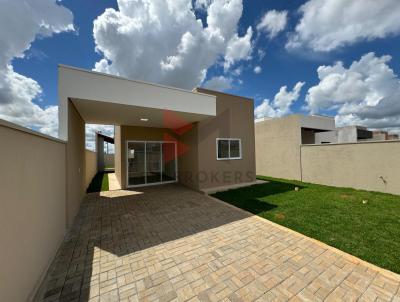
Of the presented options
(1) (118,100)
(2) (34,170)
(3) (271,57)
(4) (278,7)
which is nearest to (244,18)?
(4) (278,7)

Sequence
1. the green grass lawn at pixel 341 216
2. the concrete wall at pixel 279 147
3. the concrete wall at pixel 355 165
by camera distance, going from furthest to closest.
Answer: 1. the concrete wall at pixel 279 147
2. the concrete wall at pixel 355 165
3. the green grass lawn at pixel 341 216

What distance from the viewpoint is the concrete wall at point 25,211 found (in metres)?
1.87

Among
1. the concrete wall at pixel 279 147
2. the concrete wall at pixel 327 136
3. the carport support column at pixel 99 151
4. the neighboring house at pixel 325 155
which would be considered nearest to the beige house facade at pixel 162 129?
the concrete wall at pixel 279 147

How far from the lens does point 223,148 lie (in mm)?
8977

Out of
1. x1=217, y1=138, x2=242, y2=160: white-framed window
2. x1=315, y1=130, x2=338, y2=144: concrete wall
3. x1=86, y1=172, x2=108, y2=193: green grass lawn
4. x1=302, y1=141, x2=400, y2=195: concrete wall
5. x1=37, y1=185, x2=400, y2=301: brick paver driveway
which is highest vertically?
x1=315, y1=130, x2=338, y2=144: concrete wall

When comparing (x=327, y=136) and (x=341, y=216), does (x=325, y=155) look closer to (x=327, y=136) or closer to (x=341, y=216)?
(x=327, y=136)

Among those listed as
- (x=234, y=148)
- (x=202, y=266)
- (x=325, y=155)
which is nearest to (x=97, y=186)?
(x=234, y=148)

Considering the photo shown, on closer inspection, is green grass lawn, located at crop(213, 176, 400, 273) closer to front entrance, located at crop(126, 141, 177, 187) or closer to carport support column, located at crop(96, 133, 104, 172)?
front entrance, located at crop(126, 141, 177, 187)

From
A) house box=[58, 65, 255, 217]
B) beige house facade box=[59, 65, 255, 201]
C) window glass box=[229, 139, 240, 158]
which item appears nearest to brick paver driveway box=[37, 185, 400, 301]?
house box=[58, 65, 255, 217]

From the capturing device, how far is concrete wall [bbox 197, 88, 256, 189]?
8312 millimetres

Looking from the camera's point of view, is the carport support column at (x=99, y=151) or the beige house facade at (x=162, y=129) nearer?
the beige house facade at (x=162, y=129)

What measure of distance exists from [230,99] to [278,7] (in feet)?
14.0

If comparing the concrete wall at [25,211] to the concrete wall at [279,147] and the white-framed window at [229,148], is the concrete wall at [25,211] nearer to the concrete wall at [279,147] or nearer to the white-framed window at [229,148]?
the white-framed window at [229,148]

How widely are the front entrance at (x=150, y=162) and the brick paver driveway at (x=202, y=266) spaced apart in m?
5.03
